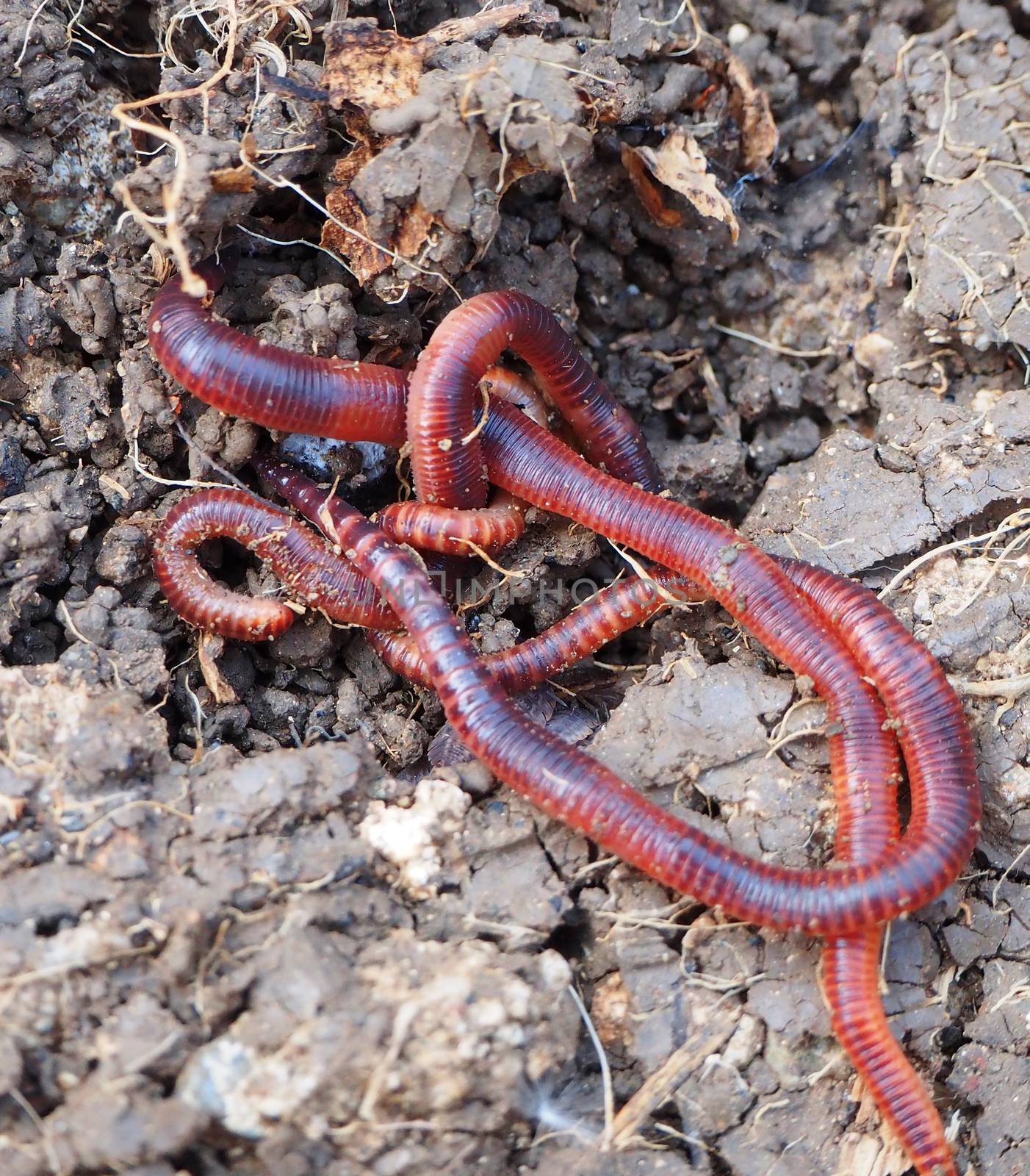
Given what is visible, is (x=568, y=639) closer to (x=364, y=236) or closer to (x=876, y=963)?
(x=876, y=963)

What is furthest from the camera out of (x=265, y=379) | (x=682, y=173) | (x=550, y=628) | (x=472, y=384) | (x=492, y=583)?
(x=682, y=173)

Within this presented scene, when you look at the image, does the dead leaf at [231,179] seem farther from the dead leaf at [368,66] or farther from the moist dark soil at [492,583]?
the dead leaf at [368,66]

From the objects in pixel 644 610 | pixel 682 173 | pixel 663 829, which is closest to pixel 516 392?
pixel 644 610

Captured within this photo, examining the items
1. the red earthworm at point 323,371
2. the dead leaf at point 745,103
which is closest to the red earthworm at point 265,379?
the red earthworm at point 323,371

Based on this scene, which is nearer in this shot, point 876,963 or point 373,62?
point 876,963

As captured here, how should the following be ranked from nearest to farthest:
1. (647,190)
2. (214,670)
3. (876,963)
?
(876,963)
(214,670)
(647,190)

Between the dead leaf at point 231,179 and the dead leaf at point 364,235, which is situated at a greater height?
the dead leaf at point 231,179

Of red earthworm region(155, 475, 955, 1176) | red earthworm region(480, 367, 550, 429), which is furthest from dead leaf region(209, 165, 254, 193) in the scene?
red earthworm region(480, 367, 550, 429)
